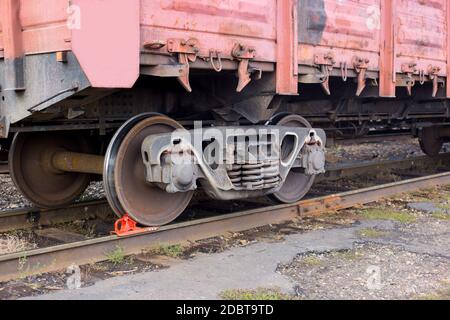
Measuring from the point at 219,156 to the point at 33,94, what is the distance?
1873mm

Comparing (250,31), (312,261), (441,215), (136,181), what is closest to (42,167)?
(136,181)

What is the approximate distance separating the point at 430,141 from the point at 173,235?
27.6 feet

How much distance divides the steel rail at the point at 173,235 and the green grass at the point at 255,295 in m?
1.35

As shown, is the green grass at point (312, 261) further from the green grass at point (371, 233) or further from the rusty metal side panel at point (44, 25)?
the rusty metal side panel at point (44, 25)

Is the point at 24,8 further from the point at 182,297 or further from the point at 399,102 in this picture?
the point at 399,102

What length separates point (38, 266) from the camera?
461cm

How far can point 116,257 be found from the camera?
498 cm

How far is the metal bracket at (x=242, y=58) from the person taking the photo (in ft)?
18.9

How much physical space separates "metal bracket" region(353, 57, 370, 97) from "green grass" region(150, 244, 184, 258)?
3.53 m

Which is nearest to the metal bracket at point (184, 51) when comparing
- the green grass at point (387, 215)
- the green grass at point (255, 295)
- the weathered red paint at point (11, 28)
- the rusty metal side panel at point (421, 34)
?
the weathered red paint at point (11, 28)

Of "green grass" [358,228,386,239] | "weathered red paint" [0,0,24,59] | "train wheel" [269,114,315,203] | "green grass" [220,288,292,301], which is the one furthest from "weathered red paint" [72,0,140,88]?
"green grass" [358,228,386,239]

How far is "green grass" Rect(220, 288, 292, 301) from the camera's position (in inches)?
159
